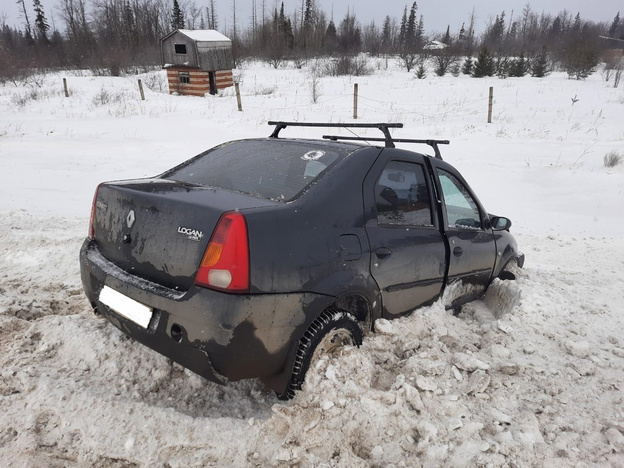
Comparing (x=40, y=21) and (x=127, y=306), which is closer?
(x=127, y=306)

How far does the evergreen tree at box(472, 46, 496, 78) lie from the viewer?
100ft

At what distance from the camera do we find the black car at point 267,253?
203 centimetres

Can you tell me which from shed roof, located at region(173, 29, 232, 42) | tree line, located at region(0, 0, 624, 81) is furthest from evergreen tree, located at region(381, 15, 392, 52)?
shed roof, located at region(173, 29, 232, 42)

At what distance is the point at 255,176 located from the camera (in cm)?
265

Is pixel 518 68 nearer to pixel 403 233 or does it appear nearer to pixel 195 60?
pixel 195 60

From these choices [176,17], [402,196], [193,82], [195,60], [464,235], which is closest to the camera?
[402,196]

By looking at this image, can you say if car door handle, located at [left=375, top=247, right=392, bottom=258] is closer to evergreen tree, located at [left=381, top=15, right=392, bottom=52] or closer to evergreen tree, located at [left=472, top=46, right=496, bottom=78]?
evergreen tree, located at [left=472, top=46, right=496, bottom=78]

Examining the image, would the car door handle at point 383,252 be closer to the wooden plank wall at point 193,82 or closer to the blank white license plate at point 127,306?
the blank white license plate at point 127,306

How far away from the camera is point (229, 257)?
2.00m

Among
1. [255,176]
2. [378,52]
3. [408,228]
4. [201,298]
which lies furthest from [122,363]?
[378,52]

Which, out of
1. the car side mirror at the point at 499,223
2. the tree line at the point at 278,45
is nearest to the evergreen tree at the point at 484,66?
the tree line at the point at 278,45

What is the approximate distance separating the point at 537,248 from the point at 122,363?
18.1ft

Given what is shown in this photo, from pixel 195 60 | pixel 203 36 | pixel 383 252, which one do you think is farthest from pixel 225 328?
pixel 203 36

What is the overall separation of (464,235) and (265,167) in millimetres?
1752
